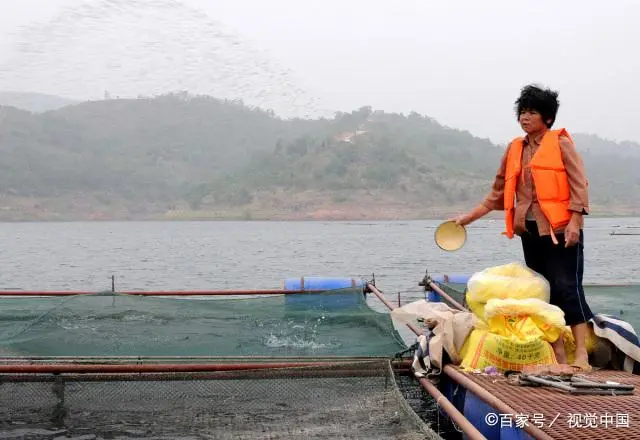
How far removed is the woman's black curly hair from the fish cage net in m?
2.13

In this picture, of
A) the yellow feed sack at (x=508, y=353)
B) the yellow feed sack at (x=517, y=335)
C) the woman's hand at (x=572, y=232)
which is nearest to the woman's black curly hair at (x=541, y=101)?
the woman's hand at (x=572, y=232)

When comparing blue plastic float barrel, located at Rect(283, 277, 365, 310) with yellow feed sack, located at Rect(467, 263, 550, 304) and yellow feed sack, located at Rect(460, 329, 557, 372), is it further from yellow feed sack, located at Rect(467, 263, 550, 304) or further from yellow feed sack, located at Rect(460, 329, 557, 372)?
yellow feed sack, located at Rect(460, 329, 557, 372)

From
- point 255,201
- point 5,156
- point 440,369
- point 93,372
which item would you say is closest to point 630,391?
point 440,369

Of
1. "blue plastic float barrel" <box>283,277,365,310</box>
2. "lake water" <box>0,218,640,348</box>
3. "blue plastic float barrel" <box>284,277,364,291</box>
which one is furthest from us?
"lake water" <box>0,218,640,348</box>

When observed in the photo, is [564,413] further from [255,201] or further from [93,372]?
[255,201]

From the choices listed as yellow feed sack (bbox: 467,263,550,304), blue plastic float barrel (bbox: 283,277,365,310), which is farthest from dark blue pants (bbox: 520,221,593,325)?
blue plastic float barrel (bbox: 283,277,365,310)

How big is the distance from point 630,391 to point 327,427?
184 cm

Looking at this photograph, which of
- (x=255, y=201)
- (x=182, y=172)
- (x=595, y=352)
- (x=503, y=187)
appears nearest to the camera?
(x=595, y=352)

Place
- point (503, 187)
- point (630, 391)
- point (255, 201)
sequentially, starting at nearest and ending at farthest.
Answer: point (630, 391)
point (503, 187)
point (255, 201)

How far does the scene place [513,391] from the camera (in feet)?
14.8

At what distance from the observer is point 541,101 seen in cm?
536

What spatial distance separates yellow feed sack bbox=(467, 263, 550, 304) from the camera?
5.23m

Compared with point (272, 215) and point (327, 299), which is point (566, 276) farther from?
point (272, 215)

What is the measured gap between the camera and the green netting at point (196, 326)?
20.9 ft
